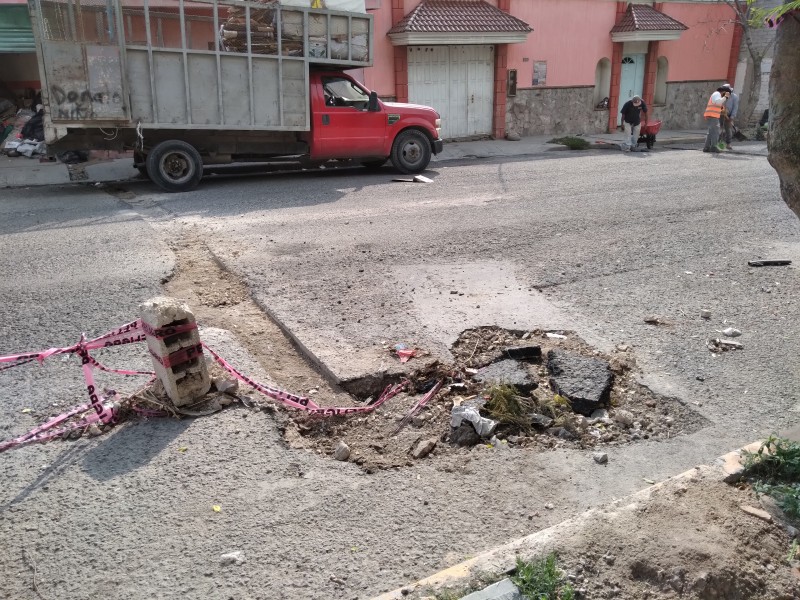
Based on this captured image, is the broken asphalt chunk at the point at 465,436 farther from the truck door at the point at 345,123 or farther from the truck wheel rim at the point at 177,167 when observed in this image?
the truck door at the point at 345,123

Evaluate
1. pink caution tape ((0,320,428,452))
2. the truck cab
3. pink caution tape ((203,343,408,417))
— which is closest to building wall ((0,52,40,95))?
the truck cab

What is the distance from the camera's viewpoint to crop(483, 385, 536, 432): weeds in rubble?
4121 millimetres

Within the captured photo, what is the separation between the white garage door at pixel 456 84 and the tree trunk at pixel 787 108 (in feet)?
54.6

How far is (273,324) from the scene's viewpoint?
18.5ft

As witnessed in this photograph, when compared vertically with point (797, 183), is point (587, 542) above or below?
below

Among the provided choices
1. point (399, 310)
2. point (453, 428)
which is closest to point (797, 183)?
point (453, 428)

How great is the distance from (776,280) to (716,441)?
3.51m

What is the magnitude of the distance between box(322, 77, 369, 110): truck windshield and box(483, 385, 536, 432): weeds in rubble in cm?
942

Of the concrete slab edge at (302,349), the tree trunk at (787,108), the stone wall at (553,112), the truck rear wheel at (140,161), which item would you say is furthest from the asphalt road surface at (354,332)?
the stone wall at (553,112)

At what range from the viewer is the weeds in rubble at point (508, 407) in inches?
162

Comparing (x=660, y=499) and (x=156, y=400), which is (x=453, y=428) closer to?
(x=660, y=499)

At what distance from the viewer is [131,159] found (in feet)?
48.0

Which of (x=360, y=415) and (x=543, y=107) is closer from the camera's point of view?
(x=360, y=415)

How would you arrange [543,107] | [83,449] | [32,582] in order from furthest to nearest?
[543,107]
[83,449]
[32,582]
